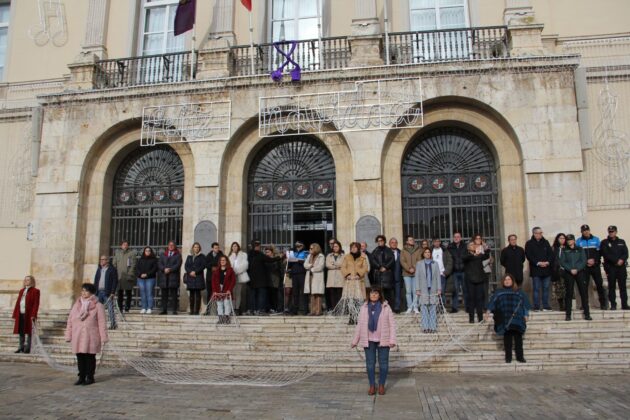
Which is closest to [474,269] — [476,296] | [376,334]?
[476,296]

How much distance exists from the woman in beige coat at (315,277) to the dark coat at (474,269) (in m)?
2.95

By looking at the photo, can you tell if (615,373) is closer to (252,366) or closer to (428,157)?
(252,366)

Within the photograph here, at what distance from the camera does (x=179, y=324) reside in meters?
11.0

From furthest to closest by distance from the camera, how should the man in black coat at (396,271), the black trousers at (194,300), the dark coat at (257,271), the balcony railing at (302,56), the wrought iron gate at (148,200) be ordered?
the wrought iron gate at (148,200) < the balcony railing at (302,56) < the black trousers at (194,300) < the dark coat at (257,271) < the man in black coat at (396,271)

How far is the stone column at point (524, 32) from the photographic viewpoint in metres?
12.7

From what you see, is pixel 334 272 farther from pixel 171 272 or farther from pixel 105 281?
pixel 105 281

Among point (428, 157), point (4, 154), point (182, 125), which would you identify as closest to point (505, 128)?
point (428, 157)

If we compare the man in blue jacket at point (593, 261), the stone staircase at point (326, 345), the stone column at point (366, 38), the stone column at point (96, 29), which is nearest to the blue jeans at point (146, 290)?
the stone staircase at point (326, 345)

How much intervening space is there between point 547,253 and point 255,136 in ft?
25.3

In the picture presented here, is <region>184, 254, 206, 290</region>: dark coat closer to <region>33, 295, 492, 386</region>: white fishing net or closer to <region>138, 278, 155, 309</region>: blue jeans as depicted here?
<region>33, 295, 492, 386</region>: white fishing net

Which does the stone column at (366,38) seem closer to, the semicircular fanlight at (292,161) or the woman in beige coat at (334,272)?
the semicircular fanlight at (292,161)

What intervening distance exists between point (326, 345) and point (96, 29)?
11858mm


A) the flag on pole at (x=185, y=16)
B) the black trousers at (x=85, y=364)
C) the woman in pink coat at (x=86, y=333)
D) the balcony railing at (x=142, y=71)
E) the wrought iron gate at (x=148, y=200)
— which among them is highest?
the flag on pole at (x=185, y=16)

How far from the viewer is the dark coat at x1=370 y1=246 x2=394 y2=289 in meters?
10.6
